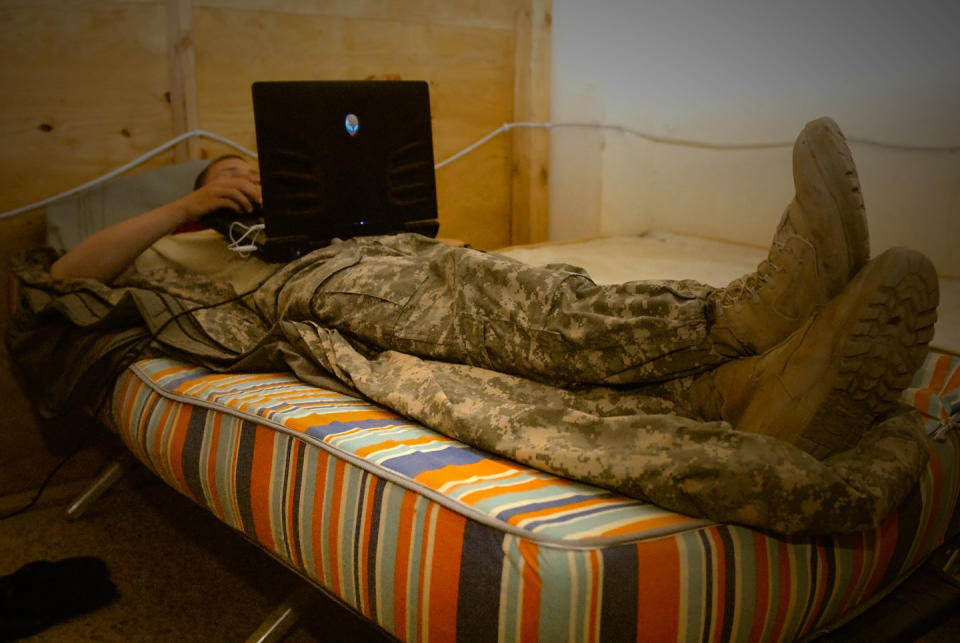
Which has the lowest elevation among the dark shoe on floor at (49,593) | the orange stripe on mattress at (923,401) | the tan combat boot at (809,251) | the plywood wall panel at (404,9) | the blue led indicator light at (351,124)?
the dark shoe on floor at (49,593)

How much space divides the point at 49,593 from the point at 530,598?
37.2 inches

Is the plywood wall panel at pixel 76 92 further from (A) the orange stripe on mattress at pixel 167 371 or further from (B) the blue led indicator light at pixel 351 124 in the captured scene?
(A) the orange stripe on mattress at pixel 167 371

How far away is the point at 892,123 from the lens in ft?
5.23

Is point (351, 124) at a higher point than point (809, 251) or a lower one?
higher

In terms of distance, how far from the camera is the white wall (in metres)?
1.54

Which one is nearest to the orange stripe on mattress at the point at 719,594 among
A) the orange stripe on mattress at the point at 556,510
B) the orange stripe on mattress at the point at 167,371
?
the orange stripe on mattress at the point at 556,510

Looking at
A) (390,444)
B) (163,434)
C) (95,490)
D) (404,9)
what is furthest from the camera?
(404,9)

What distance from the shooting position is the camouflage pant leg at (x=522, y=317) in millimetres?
928

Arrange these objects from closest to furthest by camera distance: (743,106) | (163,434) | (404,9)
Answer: (163,434) < (743,106) < (404,9)

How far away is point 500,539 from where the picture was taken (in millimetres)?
675

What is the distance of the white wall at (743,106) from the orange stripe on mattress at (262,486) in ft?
4.50

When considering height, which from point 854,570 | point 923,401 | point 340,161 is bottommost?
point 854,570

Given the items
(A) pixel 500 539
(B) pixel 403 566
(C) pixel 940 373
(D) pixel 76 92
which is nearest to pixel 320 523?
(B) pixel 403 566

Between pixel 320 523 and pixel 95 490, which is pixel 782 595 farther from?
pixel 95 490
